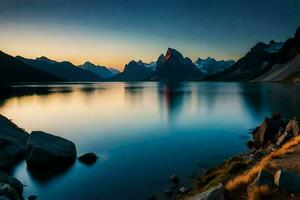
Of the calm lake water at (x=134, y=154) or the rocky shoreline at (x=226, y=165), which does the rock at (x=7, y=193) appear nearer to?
the rocky shoreline at (x=226, y=165)

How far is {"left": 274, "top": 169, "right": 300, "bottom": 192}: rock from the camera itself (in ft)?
41.3

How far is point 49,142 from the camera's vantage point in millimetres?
35844

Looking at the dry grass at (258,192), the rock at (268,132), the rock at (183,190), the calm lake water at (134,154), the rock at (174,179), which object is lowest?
the calm lake water at (134,154)

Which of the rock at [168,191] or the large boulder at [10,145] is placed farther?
the large boulder at [10,145]

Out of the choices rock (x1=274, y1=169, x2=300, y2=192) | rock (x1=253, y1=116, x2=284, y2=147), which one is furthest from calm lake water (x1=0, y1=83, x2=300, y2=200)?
rock (x1=274, y1=169, x2=300, y2=192)

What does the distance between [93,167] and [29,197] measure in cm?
883

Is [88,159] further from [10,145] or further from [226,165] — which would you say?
[226,165]

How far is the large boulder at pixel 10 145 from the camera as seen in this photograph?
3512cm

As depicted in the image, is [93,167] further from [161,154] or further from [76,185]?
[161,154]

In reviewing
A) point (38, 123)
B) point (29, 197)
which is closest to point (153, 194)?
point (29, 197)

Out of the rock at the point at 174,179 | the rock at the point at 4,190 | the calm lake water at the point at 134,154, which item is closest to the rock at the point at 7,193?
the rock at the point at 4,190

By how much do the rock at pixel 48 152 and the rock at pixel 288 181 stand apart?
84.5 ft

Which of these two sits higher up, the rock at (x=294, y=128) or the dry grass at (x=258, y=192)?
the dry grass at (x=258, y=192)

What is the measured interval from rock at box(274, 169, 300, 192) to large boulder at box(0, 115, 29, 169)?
29.5m
